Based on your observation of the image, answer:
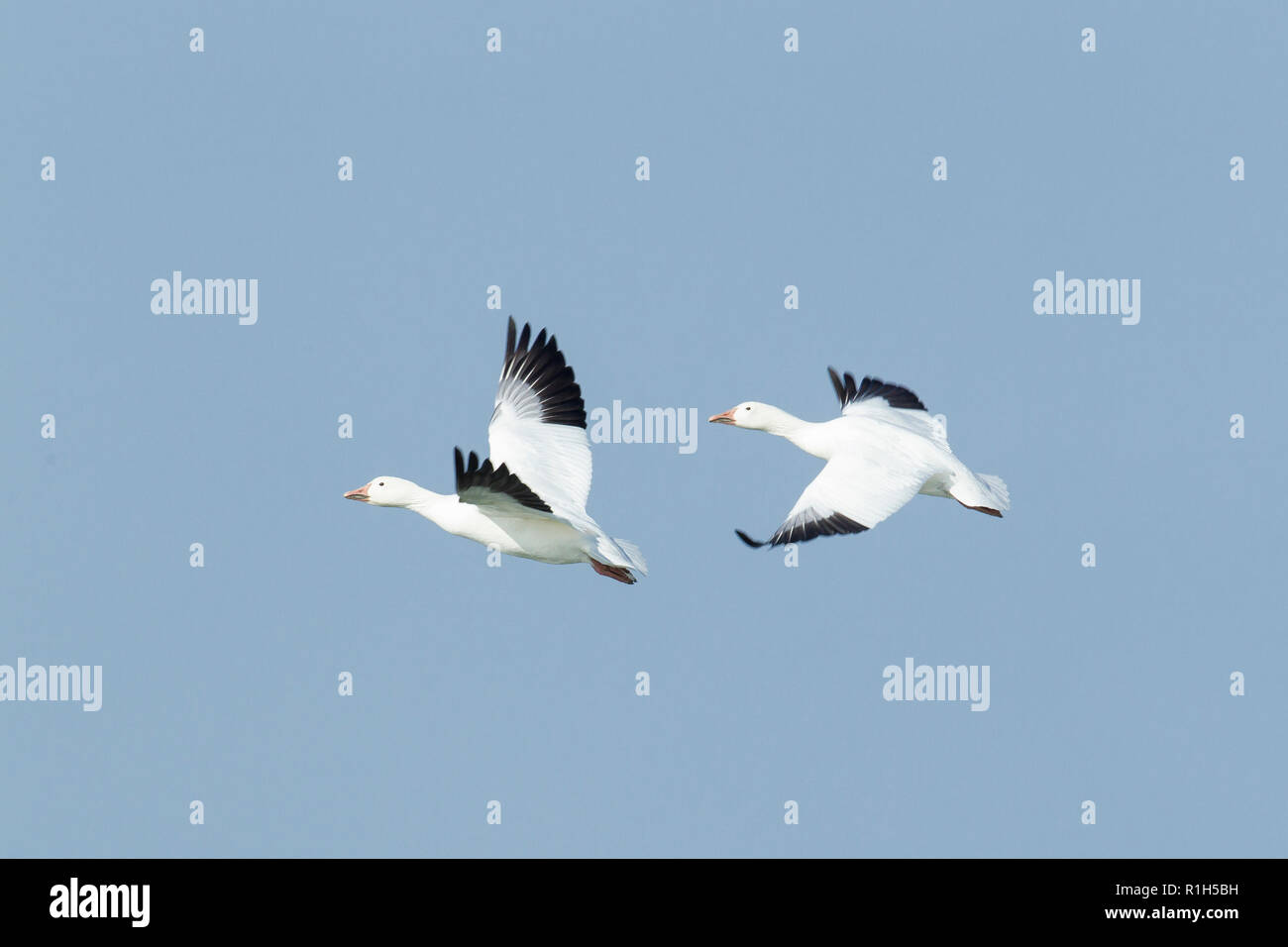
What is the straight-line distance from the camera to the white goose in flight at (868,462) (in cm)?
2311

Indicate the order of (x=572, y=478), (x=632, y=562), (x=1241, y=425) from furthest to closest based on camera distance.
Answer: (x=1241, y=425) → (x=572, y=478) → (x=632, y=562)

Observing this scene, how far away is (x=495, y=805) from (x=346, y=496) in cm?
456

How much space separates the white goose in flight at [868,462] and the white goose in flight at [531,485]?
2.05 m

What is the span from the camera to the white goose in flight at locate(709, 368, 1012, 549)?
23109mm

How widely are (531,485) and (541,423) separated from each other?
4.84 feet

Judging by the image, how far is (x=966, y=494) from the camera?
2478 centimetres

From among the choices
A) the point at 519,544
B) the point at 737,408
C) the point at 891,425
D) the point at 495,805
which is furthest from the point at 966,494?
the point at 495,805

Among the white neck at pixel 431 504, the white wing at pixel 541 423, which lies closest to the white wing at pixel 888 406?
the white wing at pixel 541 423

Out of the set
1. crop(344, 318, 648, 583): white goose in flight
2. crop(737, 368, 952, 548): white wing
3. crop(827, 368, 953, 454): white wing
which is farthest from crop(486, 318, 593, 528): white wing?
crop(827, 368, 953, 454): white wing

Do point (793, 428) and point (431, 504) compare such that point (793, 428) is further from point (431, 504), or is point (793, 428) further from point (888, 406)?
point (431, 504)

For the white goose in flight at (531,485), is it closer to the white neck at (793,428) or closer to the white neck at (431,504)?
the white neck at (431,504)

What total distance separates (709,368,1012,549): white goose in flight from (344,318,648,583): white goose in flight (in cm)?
205

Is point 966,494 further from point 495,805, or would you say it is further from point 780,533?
point 495,805

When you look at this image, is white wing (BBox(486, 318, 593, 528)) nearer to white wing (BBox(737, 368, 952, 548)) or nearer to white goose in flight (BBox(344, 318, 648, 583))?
white goose in flight (BBox(344, 318, 648, 583))
